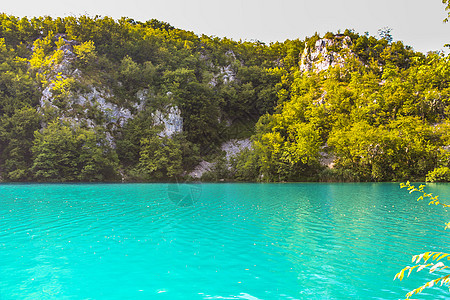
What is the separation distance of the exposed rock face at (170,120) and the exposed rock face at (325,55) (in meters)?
35.5

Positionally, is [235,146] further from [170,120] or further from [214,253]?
[214,253]

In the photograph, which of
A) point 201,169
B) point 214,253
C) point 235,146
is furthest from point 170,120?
point 214,253

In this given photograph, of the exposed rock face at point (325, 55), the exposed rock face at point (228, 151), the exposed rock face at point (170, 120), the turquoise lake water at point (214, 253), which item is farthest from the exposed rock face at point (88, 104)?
the turquoise lake water at point (214, 253)

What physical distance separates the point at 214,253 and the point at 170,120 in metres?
58.9

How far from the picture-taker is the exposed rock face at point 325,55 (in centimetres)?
7788

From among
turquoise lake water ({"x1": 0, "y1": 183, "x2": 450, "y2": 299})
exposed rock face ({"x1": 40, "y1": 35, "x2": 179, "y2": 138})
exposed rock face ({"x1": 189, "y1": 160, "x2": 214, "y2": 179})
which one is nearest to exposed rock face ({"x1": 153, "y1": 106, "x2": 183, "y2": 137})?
exposed rock face ({"x1": 40, "y1": 35, "x2": 179, "y2": 138})

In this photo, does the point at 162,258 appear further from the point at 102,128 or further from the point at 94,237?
the point at 102,128

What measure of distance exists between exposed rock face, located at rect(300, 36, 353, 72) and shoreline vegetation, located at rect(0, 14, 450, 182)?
320mm

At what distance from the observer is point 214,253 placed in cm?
1069

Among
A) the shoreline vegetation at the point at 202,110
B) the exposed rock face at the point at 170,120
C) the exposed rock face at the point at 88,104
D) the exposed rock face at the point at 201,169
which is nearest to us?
the shoreline vegetation at the point at 202,110

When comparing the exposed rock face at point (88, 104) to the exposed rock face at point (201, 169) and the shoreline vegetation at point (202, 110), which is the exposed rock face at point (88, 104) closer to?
the shoreline vegetation at point (202, 110)

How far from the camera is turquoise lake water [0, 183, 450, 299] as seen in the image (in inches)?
300

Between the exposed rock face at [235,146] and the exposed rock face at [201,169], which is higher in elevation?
the exposed rock face at [235,146]

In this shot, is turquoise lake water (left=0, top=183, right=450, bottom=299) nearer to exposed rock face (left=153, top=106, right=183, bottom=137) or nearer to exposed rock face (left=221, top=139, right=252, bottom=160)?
exposed rock face (left=153, top=106, right=183, bottom=137)
